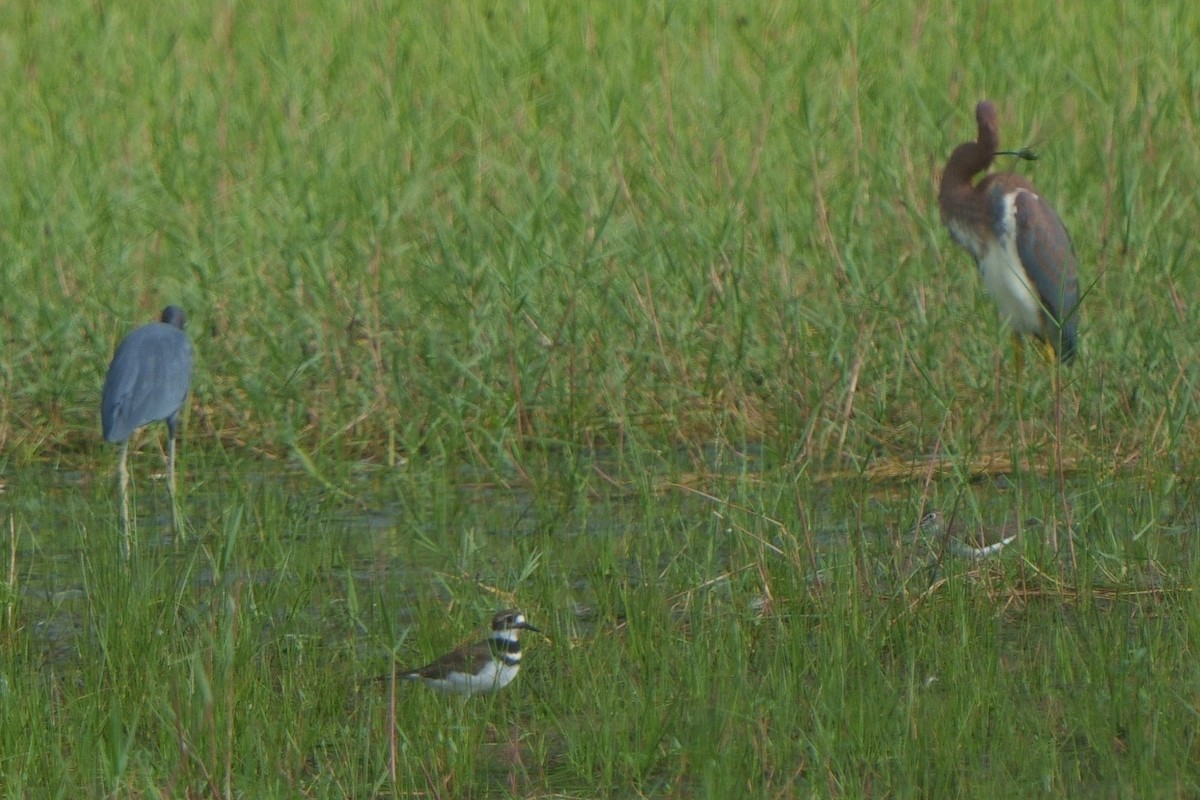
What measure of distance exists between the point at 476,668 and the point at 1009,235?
3666 millimetres


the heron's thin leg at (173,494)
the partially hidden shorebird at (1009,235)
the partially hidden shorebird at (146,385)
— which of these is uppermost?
the partially hidden shorebird at (1009,235)

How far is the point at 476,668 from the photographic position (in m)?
3.72

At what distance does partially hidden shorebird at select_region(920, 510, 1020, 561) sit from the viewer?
4.42 metres

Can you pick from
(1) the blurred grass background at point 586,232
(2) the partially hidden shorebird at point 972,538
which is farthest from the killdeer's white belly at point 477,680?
(1) the blurred grass background at point 586,232

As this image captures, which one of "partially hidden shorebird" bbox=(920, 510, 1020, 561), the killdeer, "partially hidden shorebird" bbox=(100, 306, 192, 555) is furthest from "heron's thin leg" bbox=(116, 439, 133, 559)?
"partially hidden shorebird" bbox=(920, 510, 1020, 561)

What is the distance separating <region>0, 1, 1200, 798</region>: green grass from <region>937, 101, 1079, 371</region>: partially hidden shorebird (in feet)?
0.47

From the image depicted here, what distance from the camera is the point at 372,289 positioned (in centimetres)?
664

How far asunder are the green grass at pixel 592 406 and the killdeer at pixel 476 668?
6cm

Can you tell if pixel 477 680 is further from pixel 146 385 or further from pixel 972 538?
pixel 146 385

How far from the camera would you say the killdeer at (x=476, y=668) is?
371 centimetres

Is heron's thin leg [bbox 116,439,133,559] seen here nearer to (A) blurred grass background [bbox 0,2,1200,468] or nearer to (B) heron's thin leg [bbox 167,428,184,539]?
(B) heron's thin leg [bbox 167,428,184,539]

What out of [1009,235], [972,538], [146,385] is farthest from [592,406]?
[972,538]

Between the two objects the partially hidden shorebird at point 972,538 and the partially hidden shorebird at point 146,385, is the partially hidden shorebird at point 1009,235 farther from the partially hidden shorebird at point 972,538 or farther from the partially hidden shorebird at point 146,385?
the partially hidden shorebird at point 146,385

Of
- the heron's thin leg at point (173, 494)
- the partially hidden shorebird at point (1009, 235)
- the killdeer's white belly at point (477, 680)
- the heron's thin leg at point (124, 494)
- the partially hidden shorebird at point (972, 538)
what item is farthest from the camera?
the partially hidden shorebird at point (1009, 235)
